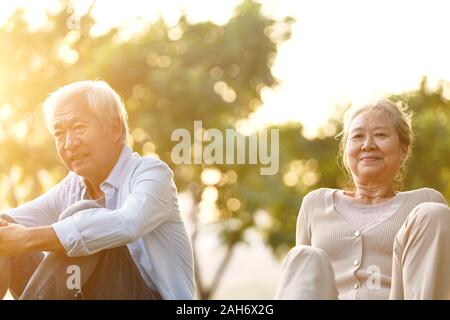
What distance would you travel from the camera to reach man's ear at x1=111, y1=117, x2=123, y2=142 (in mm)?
3309

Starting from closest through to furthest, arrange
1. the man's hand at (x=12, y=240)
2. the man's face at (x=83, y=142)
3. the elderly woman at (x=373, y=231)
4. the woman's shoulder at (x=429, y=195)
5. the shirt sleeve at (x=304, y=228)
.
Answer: the elderly woman at (x=373, y=231)
the man's hand at (x=12, y=240)
the woman's shoulder at (x=429, y=195)
the man's face at (x=83, y=142)
the shirt sleeve at (x=304, y=228)

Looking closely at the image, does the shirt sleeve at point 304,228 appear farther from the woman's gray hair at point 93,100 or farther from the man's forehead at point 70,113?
the man's forehead at point 70,113

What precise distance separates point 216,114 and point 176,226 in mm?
12847

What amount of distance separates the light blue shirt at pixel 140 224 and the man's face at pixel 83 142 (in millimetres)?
56

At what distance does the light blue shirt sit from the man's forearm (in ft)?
0.08

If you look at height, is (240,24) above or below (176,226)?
above

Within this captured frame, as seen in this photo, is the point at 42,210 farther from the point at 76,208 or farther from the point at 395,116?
the point at 395,116

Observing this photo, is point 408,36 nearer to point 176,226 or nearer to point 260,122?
point 260,122

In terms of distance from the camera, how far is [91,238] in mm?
2803

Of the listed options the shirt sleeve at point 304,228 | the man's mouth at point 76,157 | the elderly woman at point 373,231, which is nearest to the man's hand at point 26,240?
the man's mouth at point 76,157

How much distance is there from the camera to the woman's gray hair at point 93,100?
328cm

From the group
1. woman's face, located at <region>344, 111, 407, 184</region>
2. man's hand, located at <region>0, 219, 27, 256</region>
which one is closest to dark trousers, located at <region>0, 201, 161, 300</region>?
man's hand, located at <region>0, 219, 27, 256</region>

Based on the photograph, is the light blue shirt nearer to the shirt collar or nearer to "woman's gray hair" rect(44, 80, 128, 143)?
the shirt collar

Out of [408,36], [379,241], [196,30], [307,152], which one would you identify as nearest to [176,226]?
[379,241]
